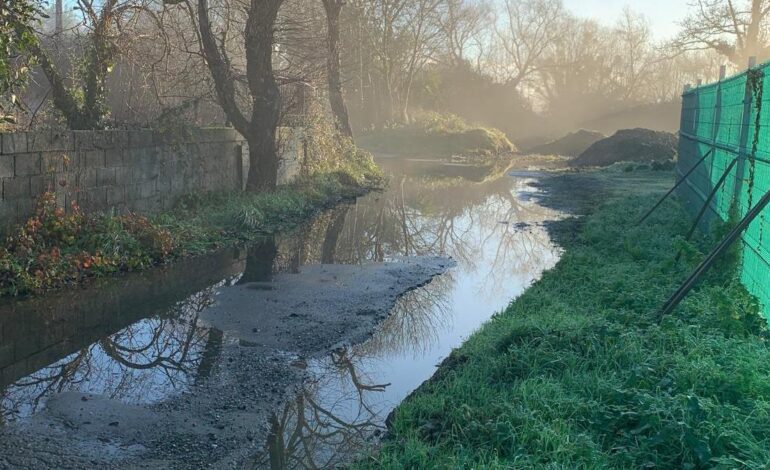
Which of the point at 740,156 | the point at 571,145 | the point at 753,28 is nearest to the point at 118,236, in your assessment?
the point at 740,156

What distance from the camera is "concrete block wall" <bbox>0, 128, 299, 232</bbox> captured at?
9.22m

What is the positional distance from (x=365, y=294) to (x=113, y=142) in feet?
17.4

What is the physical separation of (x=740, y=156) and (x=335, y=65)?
15.9 m

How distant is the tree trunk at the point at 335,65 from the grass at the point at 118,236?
822 cm

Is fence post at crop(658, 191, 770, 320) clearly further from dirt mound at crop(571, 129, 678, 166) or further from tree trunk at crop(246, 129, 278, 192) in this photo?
dirt mound at crop(571, 129, 678, 166)

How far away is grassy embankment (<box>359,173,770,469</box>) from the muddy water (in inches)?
18.8

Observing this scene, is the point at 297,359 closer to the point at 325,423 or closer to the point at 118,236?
the point at 325,423

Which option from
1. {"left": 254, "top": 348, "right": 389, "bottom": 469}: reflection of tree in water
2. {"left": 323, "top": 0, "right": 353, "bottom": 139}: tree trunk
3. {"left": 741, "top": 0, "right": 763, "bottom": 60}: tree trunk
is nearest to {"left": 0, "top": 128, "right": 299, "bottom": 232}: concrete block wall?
{"left": 254, "top": 348, "right": 389, "bottom": 469}: reflection of tree in water

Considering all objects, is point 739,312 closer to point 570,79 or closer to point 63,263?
point 63,263

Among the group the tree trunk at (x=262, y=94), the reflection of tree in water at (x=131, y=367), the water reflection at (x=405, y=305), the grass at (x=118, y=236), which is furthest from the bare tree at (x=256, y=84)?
the reflection of tree in water at (x=131, y=367)

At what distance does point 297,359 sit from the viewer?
6.21 meters

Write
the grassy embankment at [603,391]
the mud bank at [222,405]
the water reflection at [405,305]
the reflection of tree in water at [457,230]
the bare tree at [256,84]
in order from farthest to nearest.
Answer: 1. the bare tree at [256,84]
2. the reflection of tree in water at [457,230]
3. the water reflection at [405,305]
4. the mud bank at [222,405]
5. the grassy embankment at [603,391]

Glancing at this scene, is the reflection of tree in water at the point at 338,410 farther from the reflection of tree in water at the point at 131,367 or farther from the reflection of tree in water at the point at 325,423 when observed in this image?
the reflection of tree in water at the point at 131,367

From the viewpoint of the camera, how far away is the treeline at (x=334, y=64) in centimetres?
1218
